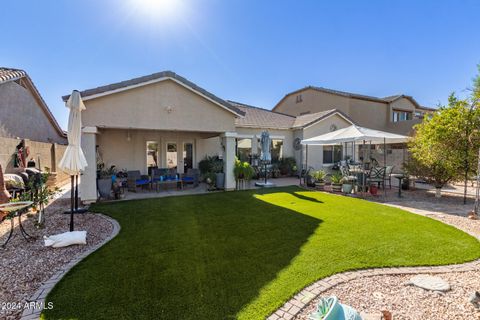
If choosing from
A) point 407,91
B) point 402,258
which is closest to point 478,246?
point 402,258

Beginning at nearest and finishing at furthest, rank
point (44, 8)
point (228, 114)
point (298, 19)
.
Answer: point (44, 8), point (228, 114), point (298, 19)

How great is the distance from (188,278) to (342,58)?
63.5 ft

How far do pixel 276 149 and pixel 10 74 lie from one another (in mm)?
18338

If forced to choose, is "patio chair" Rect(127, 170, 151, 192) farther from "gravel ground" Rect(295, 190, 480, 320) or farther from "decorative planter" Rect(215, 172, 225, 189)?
"gravel ground" Rect(295, 190, 480, 320)

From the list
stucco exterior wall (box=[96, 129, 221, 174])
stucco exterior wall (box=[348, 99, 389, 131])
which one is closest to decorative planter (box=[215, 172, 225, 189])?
stucco exterior wall (box=[96, 129, 221, 174])

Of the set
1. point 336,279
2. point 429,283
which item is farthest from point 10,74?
point 429,283

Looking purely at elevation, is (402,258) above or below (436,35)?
below

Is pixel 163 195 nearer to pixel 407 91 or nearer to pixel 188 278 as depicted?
pixel 188 278

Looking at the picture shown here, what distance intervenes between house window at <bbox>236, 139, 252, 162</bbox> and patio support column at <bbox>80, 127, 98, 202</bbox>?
33.5 feet

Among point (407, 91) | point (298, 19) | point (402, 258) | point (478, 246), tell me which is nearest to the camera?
point (402, 258)

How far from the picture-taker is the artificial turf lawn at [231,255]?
347 cm

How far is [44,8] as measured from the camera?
10227 millimetres

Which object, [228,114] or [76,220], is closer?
[76,220]

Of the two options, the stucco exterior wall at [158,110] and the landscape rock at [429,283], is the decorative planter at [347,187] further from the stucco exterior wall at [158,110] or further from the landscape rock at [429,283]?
the landscape rock at [429,283]
